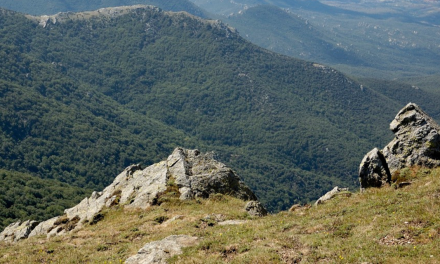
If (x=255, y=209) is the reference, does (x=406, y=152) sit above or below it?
above

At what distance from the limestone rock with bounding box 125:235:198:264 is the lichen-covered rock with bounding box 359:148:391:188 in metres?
17.9

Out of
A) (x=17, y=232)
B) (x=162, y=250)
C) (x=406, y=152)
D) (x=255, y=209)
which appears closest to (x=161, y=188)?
(x=255, y=209)

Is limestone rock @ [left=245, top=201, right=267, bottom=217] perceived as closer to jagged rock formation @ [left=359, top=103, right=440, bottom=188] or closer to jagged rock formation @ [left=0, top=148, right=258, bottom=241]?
jagged rock formation @ [left=0, top=148, right=258, bottom=241]

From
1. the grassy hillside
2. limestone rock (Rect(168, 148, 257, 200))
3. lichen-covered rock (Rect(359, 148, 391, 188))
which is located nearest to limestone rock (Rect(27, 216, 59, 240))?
the grassy hillside

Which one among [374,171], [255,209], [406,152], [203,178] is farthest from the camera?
[203,178]

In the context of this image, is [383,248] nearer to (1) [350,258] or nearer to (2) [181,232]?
(1) [350,258]

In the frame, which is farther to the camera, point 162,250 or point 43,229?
point 43,229

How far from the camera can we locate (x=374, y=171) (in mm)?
34875

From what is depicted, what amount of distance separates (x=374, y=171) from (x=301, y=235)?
12267mm

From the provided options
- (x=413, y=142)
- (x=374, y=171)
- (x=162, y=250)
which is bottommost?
(x=162, y=250)

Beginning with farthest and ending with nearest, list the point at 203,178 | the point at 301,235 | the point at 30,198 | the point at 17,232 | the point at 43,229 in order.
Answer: the point at 30,198 < the point at 17,232 < the point at 43,229 < the point at 203,178 < the point at 301,235

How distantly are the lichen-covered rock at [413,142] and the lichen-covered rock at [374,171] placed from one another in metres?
1.54

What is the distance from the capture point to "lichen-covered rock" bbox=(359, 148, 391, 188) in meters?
34.8

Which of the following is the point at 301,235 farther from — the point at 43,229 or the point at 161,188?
the point at 43,229
